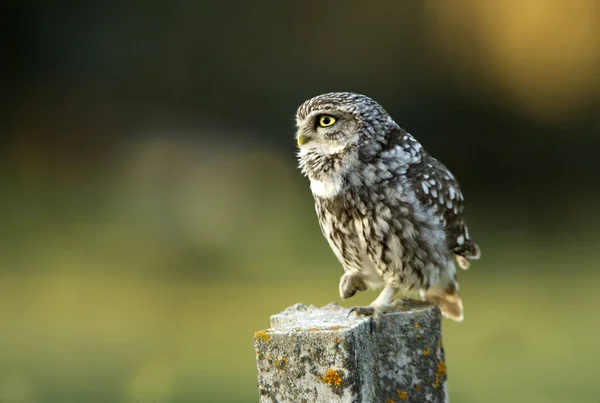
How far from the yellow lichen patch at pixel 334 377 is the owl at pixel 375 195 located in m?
0.43

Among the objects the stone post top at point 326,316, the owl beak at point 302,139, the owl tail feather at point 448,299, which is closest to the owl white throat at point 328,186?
the owl beak at point 302,139

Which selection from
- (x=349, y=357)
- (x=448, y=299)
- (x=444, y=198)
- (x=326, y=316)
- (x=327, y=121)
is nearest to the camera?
(x=349, y=357)

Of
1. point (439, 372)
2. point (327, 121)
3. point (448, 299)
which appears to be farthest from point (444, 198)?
point (439, 372)

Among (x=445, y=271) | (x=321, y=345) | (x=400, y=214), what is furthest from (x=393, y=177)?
(x=321, y=345)

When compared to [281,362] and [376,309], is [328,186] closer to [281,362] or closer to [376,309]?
[376,309]

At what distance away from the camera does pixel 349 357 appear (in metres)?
1.72

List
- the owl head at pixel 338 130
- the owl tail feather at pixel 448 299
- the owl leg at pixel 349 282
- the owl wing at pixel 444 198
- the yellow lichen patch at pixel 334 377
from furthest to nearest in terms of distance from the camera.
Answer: the owl tail feather at pixel 448 299 → the owl leg at pixel 349 282 → the owl wing at pixel 444 198 → the owl head at pixel 338 130 → the yellow lichen patch at pixel 334 377

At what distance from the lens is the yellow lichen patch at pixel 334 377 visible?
1.72 metres

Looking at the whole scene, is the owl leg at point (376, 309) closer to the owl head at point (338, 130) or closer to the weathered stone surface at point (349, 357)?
the weathered stone surface at point (349, 357)

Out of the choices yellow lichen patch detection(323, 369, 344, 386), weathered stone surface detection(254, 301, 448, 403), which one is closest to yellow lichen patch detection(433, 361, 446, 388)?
weathered stone surface detection(254, 301, 448, 403)

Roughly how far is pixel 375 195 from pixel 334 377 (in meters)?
0.75

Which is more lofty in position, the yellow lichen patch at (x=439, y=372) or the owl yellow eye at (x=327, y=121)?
the owl yellow eye at (x=327, y=121)

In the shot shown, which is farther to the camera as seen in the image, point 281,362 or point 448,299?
point 448,299

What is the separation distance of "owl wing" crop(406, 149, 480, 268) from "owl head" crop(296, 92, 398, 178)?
0.21 metres
